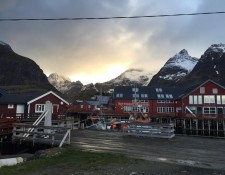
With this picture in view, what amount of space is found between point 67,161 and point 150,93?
8927 cm

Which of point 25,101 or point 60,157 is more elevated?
point 25,101

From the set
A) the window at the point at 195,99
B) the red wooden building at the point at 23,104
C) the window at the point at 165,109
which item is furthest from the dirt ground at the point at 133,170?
the window at the point at 165,109

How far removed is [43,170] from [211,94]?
7363 centimetres

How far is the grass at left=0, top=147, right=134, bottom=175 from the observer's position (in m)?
11.6

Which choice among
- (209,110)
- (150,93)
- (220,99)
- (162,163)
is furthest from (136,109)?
(162,163)

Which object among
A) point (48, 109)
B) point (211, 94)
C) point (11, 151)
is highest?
point (211, 94)

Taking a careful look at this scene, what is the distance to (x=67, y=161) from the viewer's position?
13.0 metres

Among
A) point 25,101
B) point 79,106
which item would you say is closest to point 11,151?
point 25,101

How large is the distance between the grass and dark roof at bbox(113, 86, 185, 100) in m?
84.6

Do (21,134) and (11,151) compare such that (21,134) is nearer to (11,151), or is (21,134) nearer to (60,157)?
(11,151)

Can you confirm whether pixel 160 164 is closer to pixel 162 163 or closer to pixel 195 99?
pixel 162 163

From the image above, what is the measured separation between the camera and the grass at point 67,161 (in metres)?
11.6

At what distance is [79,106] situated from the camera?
122438 millimetres

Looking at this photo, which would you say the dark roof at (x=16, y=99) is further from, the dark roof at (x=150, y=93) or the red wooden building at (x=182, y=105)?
the dark roof at (x=150, y=93)
